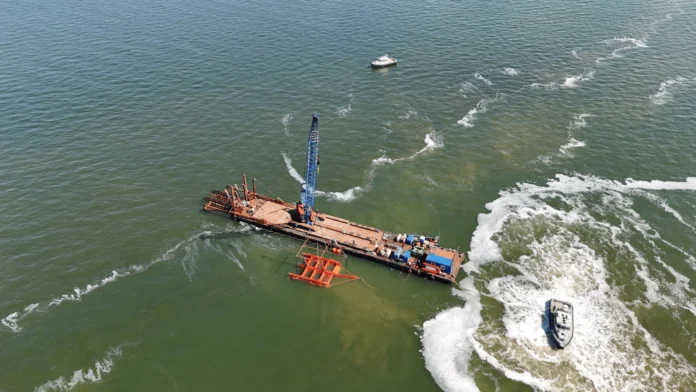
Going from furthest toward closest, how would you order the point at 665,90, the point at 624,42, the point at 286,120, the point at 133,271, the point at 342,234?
1. the point at 624,42
2. the point at 665,90
3. the point at 286,120
4. the point at 342,234
5. the point at 133,271

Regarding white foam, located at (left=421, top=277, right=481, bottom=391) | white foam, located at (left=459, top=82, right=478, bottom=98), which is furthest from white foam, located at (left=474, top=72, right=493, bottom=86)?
white foam, located at (left=421, top=277, right=481, bottom=391)

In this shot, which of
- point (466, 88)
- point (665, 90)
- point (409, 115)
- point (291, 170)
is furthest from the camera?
point (466, 88)

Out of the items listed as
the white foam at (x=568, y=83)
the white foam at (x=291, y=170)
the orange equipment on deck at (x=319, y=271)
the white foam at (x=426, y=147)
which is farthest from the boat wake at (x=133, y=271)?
the white foam at (x=568, y=83)

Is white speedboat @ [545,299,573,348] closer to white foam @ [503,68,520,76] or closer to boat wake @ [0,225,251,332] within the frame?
boat wake @ [0,225,251,332]

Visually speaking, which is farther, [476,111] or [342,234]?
[476,111]

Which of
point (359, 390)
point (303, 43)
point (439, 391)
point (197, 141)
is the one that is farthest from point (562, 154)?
point (303, 43)

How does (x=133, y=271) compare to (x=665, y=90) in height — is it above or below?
below

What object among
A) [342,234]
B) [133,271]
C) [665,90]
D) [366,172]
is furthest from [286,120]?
[665,90]

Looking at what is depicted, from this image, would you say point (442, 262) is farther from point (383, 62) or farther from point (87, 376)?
point (383, 62)
